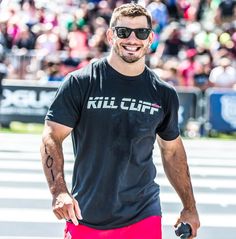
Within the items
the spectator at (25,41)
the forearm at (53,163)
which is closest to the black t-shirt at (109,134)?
the forearm at (53,163)

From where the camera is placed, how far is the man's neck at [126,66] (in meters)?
3.97

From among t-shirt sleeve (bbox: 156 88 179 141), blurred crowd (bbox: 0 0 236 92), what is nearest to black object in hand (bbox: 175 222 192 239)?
t-shirt sleeve (bbox: 156 88 179 141)

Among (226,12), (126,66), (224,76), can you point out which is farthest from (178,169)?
(226,12)

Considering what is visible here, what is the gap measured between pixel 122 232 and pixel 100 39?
45.5ft

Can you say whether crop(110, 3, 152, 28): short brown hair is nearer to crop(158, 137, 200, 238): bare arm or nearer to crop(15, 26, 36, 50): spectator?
crop(158, 137, 200, 238): bare arm

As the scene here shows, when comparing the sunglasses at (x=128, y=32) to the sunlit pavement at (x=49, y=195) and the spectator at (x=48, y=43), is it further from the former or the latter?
the spectator at (x=48, y=43)

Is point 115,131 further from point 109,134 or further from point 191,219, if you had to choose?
point 191,219

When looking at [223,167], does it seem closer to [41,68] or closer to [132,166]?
[41,68]

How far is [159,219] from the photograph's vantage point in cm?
412

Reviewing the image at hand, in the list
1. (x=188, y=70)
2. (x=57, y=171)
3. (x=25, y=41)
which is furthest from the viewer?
(x=25, y=41)

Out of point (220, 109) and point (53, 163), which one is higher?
point (53, 163)

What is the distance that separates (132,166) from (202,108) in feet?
41.9

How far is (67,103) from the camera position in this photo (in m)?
3.85

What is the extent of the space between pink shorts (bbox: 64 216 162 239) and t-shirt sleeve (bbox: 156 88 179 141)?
454 mm
